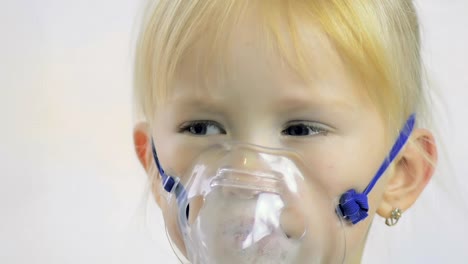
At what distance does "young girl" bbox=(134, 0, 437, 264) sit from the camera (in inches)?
33.4

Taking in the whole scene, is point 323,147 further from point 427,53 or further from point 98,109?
point 98,109

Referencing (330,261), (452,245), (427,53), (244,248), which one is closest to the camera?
(244,248)

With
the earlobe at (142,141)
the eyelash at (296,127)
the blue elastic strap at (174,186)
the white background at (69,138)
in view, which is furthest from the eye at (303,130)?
the white background at (69,138)

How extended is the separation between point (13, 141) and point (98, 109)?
17 cm

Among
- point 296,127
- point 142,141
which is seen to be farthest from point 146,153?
point 296,127

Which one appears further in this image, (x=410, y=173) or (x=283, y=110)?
(x=410, y=173)

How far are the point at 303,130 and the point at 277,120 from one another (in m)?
0.04

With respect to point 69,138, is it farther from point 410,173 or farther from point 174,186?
point 410,173

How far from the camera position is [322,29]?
864 mm

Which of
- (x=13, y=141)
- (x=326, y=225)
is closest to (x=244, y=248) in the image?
(x=326, y=225)

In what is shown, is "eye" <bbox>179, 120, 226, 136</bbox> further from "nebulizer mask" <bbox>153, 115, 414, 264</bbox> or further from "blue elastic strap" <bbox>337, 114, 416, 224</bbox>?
"blue elastic strap" <bbox>337, 114, 416, 224</bbox>

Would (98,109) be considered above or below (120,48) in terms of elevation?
below

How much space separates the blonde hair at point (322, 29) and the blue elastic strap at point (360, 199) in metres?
0.03

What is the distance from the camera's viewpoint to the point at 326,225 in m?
0.90
